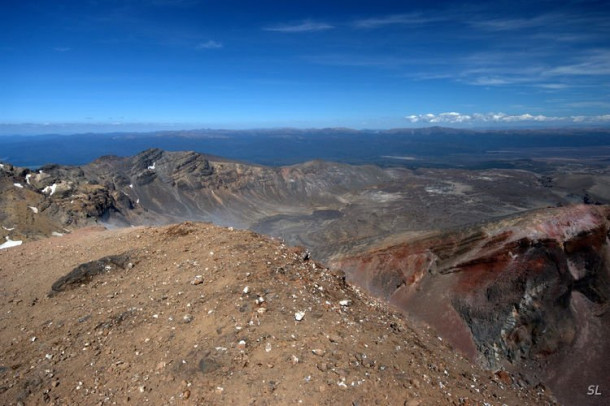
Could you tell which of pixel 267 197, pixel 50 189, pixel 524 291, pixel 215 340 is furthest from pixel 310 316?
pixel 267 197

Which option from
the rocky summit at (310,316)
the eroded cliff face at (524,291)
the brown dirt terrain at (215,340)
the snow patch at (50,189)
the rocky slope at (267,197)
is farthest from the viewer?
the snow patch at (50,189)

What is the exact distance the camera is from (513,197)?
99562mm

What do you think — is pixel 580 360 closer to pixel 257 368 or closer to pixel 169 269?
pixel 257 368

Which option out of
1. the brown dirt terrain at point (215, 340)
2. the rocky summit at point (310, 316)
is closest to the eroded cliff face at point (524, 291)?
the rocky summit at point (310, 316)

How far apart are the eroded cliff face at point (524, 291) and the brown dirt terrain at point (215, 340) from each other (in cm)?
457

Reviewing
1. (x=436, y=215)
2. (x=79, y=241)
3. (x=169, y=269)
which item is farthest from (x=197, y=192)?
(x=169, y=269)

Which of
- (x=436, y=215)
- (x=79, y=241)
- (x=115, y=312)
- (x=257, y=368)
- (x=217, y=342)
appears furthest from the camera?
(x=436, y=215)

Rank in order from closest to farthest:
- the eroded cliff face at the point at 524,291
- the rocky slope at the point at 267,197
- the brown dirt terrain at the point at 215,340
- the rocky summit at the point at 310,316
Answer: the brown dirt terrain at the point at 215,340 → the rocky summit at the point at 310,316 → the eroded cliff face at the point at 524,291 → the rocky slope at the point at 267,197

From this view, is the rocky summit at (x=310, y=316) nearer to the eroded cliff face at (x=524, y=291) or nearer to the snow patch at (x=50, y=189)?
the eroded cliff face at (x=524, y=291)

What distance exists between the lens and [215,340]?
7504 mm

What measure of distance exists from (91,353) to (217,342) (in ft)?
9.44

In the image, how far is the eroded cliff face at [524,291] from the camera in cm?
1627

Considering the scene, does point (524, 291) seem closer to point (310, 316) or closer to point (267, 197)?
point (310, 316)

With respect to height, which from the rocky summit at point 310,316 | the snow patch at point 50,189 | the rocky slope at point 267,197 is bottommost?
the rocky slope at point 267,197
